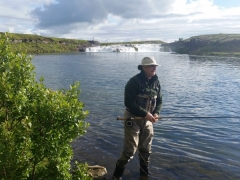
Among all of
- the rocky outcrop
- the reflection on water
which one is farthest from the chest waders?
the reflection on water

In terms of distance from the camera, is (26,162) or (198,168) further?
(198,168)

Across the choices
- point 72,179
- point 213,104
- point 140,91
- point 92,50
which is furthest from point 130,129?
point 92,50

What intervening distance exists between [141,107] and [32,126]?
3753 millimetres

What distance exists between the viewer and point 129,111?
8328 millimetres

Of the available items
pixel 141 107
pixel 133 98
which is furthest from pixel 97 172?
pixel 133 98

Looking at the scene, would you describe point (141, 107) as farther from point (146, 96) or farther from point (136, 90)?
point (136, 90)

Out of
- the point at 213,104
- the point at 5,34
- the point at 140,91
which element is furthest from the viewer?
the point at 213,104

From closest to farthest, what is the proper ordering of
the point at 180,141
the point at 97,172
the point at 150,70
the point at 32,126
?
the point at 32,126
the point at 150,70
the point at 97,172
the point at 180,141

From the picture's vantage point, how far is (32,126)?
510 centimetres

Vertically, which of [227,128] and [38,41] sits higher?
[38,41]

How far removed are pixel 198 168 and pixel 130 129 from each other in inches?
157

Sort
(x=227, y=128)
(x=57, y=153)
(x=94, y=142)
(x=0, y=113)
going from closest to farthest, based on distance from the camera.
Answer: (x=57, y=153) < (x=0, y=113) < (x=94, y=142) < (x=227, y=128)

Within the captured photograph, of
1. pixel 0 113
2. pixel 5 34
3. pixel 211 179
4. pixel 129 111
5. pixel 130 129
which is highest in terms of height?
pixel 5 34

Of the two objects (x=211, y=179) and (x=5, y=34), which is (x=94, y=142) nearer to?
(x=211, y=179)
